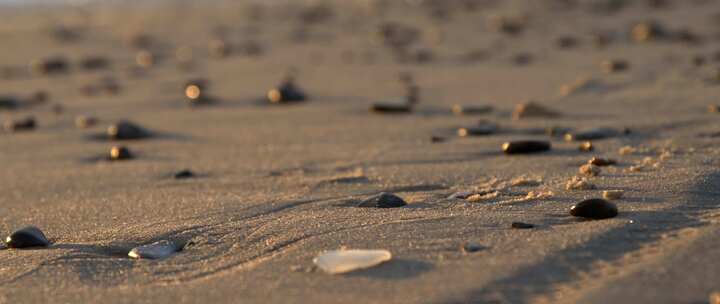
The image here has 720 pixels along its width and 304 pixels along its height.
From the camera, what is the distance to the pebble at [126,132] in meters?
4.33

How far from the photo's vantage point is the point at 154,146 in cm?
412

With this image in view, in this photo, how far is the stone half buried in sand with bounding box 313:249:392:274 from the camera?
1.98m

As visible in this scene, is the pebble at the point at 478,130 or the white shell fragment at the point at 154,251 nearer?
the white shell fragment at the point at 154,251

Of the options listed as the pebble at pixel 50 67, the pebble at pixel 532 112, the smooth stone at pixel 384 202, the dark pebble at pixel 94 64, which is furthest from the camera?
the dark pebble at pixel 94 64

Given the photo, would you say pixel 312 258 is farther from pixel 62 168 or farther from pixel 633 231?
pixel 62 168

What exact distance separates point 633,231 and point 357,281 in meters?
0.64

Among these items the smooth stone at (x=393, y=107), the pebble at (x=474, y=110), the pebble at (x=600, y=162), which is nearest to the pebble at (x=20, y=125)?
the smooth stone at (x=393, y=107)

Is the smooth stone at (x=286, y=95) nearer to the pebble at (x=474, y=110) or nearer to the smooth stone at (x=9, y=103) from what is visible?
the pebble at (x=474, y=110)

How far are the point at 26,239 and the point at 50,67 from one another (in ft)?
18.3

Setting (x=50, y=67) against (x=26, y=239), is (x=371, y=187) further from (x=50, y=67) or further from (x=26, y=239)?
(x=50, y=67)

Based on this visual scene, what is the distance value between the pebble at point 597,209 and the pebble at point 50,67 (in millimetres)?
6056

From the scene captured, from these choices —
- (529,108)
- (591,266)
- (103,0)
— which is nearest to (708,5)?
(529,108)

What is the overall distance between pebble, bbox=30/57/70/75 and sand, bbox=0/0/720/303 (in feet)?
2.87

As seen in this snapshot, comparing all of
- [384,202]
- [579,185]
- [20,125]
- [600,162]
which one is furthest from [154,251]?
[20,125]
